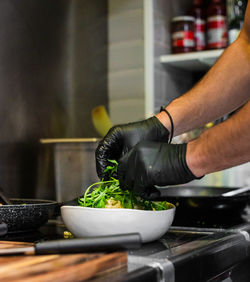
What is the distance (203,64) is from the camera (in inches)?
104

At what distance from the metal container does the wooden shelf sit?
770 mm

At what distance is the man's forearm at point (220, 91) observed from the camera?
151 cm

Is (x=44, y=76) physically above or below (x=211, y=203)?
above

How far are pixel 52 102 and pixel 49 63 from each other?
0.54 feet

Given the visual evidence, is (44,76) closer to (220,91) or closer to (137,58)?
(137,58)

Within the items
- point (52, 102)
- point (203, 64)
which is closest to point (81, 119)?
point (52, 102)

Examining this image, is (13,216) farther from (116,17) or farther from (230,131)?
(116,17)

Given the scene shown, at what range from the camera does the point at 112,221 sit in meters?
1.08

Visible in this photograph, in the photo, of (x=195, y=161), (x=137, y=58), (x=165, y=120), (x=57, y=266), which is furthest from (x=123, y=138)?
(x=137, y=58)

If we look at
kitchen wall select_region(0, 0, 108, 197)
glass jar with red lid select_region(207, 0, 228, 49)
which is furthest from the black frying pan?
glass jar with red lid select_region(207, 0, 228, 49)

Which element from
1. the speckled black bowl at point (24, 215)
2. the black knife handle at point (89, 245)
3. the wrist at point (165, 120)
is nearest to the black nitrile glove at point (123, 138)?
the wrist at point (165, 120)

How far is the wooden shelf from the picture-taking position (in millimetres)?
2445

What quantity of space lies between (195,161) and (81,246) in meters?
0.38

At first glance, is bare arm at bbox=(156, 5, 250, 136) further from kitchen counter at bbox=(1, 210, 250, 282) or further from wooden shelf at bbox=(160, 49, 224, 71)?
wooden shelf at bbox=(160, 49, 224, 71)
